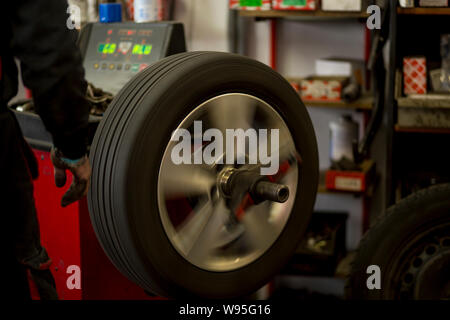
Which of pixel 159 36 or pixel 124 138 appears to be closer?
pixel 124 138

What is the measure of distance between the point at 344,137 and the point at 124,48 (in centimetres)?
120

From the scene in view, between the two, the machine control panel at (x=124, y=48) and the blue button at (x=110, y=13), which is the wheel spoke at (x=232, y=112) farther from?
the blue button at (x=110, y=13)

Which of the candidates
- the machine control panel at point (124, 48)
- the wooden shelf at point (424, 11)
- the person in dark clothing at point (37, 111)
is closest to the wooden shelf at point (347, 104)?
the wooden shelf at point (424, 11)

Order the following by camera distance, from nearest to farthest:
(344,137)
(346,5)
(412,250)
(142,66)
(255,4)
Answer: (412,250) → (142,66) → (346,5) → (255,4) → (344,137)

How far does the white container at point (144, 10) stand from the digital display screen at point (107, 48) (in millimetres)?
365

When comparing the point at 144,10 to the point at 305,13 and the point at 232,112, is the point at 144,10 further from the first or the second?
the point at 232,112

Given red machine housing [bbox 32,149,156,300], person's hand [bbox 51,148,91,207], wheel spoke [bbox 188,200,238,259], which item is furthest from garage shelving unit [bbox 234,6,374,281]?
person's hand [bbox 51,148,91,207]

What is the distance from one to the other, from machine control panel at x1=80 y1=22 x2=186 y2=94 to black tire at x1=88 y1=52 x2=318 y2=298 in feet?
2.90

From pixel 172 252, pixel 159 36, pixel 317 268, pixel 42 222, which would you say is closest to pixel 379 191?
pixel 317 268

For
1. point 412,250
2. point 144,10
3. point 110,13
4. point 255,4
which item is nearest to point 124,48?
point 110,13

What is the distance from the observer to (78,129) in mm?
1499

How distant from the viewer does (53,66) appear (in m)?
1.39

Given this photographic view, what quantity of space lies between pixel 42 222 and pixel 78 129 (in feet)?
3.37

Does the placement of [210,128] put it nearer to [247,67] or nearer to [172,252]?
[247,67]
